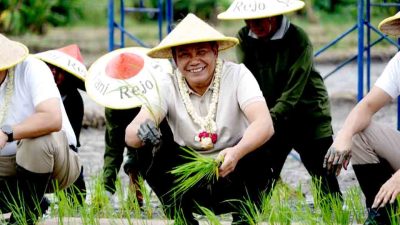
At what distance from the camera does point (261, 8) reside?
5.62m

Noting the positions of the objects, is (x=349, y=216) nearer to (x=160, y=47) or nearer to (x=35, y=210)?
(x=160, y=47)

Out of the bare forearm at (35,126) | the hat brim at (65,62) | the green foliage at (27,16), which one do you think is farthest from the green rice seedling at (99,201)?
the green foliage at (27,16)

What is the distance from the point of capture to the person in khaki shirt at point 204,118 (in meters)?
4.85

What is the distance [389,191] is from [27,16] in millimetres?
12817

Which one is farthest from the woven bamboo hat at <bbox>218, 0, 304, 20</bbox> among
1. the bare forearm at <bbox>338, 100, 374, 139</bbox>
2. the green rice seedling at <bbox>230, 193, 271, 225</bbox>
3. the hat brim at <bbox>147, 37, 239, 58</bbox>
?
the green rice seedling at <bbox>230, 193, 271, 225</bbox>

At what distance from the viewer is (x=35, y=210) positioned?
16.7 feet

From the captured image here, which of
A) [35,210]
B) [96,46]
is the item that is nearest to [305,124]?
[35,210]

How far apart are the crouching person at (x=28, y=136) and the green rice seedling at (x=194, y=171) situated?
561 millimetres

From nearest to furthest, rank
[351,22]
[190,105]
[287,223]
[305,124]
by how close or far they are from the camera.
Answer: [287,223], [190,105], [305,124], [351,22]

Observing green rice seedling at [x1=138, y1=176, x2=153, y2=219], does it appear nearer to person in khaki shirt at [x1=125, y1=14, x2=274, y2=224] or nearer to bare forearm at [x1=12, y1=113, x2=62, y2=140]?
person in khaki shirt at [x1=125, y1=14, x2=274, y2=224]

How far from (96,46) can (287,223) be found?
11.7 meters

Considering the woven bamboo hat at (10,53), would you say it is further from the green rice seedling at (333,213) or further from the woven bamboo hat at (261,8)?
the green rice seedling at (333,213)

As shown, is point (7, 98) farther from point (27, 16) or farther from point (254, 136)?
point (27, 16)

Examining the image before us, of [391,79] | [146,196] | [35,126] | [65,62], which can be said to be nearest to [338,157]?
[391,79]
